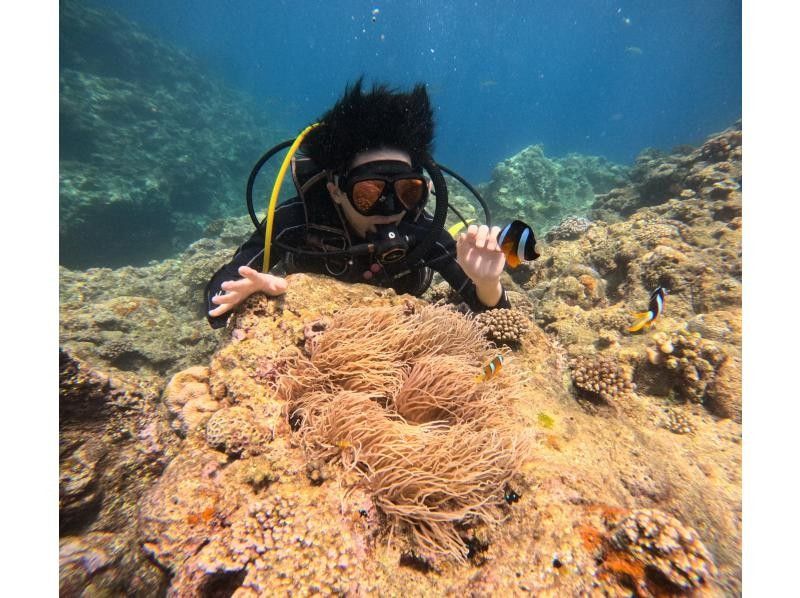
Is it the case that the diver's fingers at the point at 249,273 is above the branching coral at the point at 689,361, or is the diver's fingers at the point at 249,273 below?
above

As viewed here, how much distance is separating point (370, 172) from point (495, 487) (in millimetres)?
2065

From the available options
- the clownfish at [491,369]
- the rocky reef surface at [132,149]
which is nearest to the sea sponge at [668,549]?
the clownfish at [491,369]

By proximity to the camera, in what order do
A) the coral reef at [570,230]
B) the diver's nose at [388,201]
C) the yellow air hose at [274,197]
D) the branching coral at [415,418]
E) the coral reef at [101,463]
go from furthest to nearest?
1. the coral reef at [570,230]
2. the diver's nose at [388,201]
3. the yellow air hose at [274,197]
4. the coral reef at [101,463]
5. the branching coral at [415,418]

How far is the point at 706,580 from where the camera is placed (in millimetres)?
1177

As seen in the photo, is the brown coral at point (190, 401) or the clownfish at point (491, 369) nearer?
the brown coral at point (190, 401)

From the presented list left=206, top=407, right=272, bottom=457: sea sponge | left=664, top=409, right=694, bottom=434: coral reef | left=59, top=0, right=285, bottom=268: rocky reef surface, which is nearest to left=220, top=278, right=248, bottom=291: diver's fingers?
left=206, top=407, right=272, bottom=457: sea sponge

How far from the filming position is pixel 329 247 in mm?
2893

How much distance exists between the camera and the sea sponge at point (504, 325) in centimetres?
267

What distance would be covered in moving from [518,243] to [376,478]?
54.2 inches

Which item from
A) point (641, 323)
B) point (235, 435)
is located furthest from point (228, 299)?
point (641, 323)

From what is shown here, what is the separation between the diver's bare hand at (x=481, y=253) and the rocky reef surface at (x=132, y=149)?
45.3 ft

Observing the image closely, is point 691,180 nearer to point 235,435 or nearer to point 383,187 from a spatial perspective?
point 383,187

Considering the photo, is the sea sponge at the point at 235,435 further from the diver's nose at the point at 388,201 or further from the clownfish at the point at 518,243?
the diver's nose at the point at 388,201

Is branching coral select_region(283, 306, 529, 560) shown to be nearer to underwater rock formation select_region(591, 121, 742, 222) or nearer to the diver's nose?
the diver's nose
